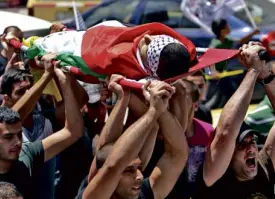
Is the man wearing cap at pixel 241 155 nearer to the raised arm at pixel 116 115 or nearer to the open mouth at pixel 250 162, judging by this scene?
the open mouth at pixel 250 162

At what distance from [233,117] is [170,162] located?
46cm

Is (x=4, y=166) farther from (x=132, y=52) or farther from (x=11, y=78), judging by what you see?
(x=11, y=78)

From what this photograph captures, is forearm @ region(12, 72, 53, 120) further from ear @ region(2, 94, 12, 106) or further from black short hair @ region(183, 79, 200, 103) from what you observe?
black short hair @ region(183, 79, 200, 103)

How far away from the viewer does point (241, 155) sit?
5.69 m

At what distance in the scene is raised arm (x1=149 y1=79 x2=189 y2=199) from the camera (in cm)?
505

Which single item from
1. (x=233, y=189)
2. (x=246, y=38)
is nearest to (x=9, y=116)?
(x=233, y=189)

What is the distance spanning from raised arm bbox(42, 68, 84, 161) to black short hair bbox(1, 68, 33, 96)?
891 millimetres

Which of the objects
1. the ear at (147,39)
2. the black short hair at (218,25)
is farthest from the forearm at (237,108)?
the black short hair at (218,25)

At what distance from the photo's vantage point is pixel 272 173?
19.3 feet

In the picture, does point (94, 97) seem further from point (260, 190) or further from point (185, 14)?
point (185, 14)

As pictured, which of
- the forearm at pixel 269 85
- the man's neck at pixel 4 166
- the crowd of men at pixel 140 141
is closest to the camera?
the crowd of men at pixel 140 141

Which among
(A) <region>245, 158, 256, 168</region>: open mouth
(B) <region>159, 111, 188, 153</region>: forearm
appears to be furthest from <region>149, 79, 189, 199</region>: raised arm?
(A) <region>245, 158, 256, 168</region>: open mouth

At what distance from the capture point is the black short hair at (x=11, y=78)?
21.2 ft


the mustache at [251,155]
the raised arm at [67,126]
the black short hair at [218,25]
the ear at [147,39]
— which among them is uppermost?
the ear at [147,39]
